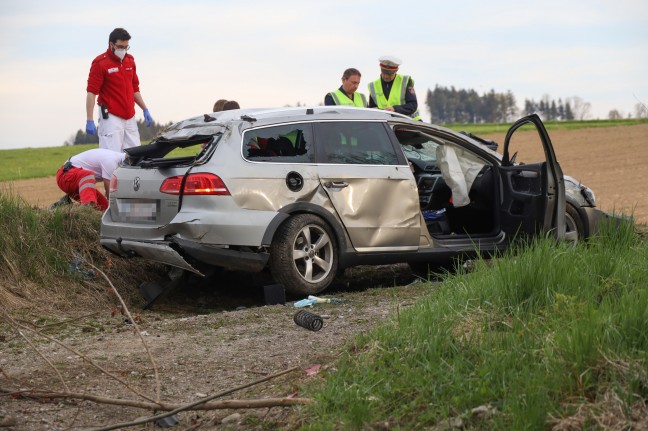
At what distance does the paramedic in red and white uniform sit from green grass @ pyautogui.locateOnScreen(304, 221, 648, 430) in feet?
25.8

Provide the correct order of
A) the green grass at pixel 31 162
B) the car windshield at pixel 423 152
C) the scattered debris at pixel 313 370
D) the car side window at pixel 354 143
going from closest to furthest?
the scattered debris at pixel 313 370 → the car side window at pixel 354 143 → the car windshield at pixel 423 152 → the green grass at pixel 31 162

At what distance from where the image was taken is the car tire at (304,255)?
364 inches

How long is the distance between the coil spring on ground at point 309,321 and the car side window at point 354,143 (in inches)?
79.9

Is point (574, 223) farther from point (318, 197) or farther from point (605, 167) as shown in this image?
point (605, 167)

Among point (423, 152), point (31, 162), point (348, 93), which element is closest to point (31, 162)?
point (31, 162)

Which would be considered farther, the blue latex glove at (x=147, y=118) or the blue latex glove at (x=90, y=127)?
the blue latex glove at (x=147, y=118)

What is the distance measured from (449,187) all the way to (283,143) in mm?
1838

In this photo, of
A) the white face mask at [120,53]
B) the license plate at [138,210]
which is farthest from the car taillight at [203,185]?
the white face mask at [120,53]

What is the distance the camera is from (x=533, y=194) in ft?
32.4

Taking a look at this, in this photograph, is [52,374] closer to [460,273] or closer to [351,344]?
[351,344]

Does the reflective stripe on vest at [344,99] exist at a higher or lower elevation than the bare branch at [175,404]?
higher

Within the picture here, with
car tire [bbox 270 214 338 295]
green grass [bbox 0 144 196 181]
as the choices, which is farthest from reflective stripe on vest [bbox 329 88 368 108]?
green grass [bbox 0 144 196 181]

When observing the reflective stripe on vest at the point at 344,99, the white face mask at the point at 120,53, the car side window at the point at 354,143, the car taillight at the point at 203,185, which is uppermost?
the white face mask at the point at 120,53

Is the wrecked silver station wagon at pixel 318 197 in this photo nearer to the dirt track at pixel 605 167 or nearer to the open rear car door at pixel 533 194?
the open rear car door at pixel 533 194
